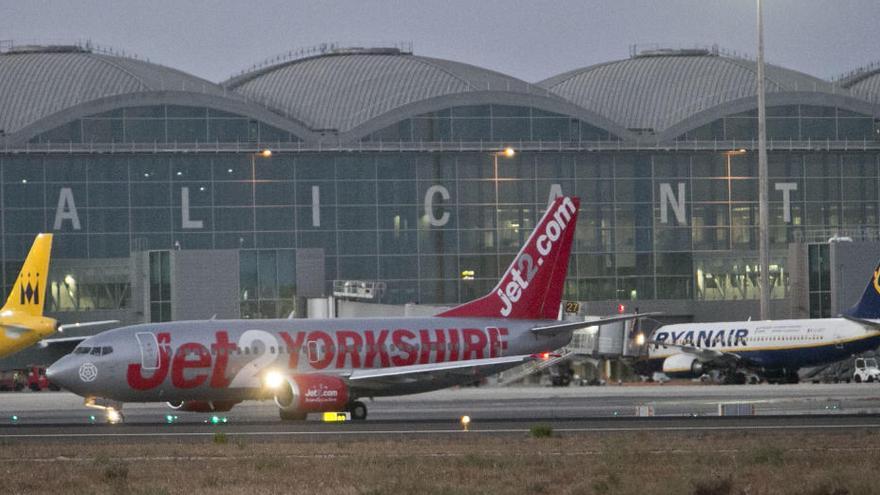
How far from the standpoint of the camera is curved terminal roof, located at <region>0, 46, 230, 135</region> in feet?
357

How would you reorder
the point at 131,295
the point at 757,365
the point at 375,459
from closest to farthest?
the point at 375,459, the point at 757,365, the point at 131,295

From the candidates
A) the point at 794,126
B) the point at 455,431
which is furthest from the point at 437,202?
the point at 455,431

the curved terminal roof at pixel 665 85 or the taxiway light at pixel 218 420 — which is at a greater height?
the curved terminal roof at pixel 665 85

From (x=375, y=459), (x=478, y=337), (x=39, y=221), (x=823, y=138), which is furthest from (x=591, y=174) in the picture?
(x=375, y=459)

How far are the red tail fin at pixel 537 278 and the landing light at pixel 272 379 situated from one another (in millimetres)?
7320

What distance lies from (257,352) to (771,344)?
44.3 meters

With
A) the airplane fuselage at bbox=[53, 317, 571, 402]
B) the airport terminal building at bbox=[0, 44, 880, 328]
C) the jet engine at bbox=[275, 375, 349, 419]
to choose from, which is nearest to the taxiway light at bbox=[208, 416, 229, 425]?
the airplane fuselage at bbox=[53, 317, 571, 402]

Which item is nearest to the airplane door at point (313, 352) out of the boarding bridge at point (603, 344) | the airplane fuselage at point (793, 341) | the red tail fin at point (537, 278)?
the red tail fin at point (537, 278)

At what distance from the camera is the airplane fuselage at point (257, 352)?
48875 mm

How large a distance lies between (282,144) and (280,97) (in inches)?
359

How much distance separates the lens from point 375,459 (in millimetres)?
32562

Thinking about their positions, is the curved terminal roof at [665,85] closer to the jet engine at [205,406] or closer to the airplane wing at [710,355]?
the airplane wing at [710,355]

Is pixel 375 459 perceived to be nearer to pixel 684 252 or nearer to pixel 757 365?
pixel 757 365

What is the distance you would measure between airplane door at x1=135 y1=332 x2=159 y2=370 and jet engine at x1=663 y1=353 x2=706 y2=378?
47060 mm
